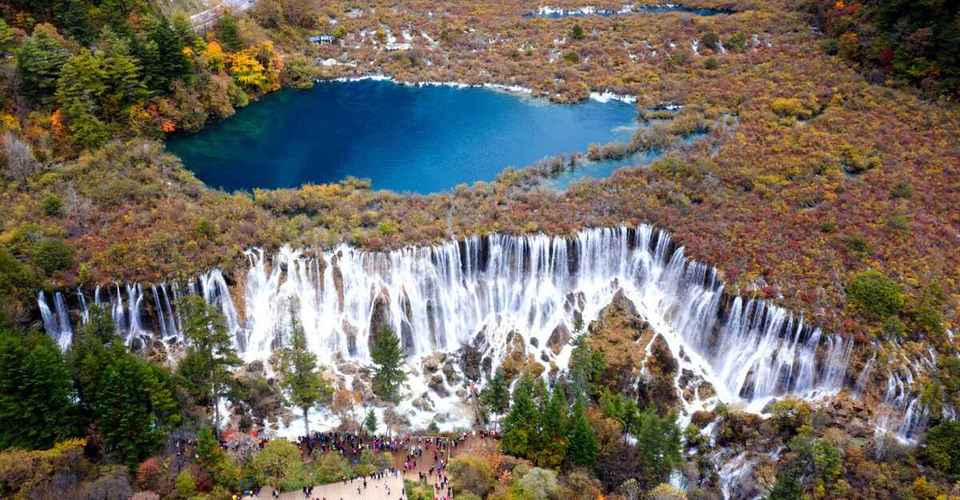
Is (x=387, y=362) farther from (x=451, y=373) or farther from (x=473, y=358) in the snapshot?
(x=473, y=358)

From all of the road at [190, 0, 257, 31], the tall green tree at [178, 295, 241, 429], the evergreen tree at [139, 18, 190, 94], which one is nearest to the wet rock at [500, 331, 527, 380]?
the tall green tree at [178, 295, 241, 429]

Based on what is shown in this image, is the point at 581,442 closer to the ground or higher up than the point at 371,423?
higher up

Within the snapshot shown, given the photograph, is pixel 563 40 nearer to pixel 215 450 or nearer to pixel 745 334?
pixel 745 334

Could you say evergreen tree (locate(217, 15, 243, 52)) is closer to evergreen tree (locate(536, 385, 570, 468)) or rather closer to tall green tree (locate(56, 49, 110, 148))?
tall green tree (locate(56, 49, 110, 148))

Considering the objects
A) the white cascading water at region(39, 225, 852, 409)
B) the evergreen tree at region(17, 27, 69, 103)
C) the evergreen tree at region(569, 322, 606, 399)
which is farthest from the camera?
the evergreen tree at region(17, 27, 69, 103)

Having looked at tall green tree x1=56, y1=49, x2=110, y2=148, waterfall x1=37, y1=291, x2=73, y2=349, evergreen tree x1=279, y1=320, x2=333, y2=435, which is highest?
tall green tree x1=56, y1=49, x2=110, y2=148

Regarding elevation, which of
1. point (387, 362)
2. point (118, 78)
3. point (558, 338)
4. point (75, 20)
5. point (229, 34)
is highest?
point (75, 20)

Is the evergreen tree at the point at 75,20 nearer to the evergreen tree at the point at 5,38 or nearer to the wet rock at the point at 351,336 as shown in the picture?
the evergreen tree at the point at 5,38

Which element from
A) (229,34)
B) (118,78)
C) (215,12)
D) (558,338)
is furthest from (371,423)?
(215,12)
